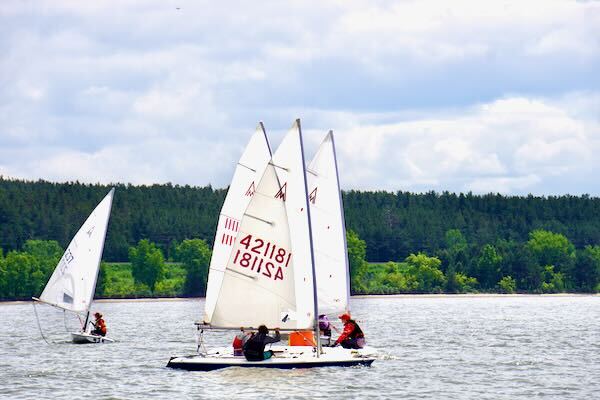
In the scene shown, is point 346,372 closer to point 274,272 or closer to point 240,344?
point 240,344

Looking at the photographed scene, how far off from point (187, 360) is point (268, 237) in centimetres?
595

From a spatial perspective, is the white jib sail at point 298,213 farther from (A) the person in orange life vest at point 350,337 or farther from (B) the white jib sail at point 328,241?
(B) the white jib sail at point 328,241

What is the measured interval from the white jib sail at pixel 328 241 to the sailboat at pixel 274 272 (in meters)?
8.29

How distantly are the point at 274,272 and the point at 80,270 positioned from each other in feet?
79.1

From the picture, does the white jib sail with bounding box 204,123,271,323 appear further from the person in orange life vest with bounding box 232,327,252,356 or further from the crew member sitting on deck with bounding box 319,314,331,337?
the person in orange life vest with bounding box 232,327,252,356

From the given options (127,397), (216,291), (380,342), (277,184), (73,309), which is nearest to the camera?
(127,397)

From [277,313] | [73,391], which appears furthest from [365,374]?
[73,391]

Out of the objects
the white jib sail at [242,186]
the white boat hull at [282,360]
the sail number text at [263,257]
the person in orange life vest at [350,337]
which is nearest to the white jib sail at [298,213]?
the sail number text at [263,257]

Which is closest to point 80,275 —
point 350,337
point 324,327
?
point 324,327

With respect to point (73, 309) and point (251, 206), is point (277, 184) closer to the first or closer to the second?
point (251, 206)

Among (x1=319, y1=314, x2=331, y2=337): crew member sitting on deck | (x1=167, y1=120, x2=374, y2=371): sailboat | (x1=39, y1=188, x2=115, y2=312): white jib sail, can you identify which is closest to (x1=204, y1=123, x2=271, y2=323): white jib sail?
(x1=319, y1=314, x2=331, y2=337): crew member sitting on deck

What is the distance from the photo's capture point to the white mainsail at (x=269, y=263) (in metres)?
47.8

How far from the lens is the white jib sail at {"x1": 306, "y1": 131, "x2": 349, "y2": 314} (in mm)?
57344

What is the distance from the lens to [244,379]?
156 feet
